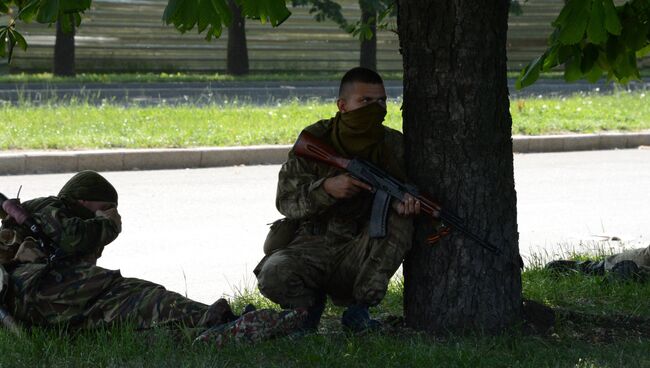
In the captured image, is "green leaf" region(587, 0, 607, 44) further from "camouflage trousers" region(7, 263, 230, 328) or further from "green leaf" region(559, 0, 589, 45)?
"camouflage trousers" region(7, 263, 230, 328)

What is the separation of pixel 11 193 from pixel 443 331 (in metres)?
5.88

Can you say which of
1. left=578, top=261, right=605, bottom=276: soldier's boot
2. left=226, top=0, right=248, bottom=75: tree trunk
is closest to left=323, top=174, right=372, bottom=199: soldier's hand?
left=578, top=261, right=605, bottom=276: soldier's boot

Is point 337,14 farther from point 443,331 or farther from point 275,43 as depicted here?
point 443,331

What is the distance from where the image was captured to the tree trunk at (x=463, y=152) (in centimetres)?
466

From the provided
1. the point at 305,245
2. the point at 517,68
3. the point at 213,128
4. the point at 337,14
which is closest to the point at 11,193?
the point at 213,128

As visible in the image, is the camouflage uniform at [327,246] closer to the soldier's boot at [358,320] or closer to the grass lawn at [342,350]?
the soldier's boot at [358,320]

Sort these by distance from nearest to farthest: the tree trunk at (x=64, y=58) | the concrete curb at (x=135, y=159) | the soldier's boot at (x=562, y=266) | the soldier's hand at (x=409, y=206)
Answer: the soldier's hand at (x=409, y=206) < the soldier's boot at (x=562, y=266) < the concrete curb at (x=135, y=159) < the tree trunk at (x=64, y=58)

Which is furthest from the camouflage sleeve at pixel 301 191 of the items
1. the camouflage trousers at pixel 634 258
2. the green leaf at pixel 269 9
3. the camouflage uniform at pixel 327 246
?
the camouflage trousers at pixel 634 258

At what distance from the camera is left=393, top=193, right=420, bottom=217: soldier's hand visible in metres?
4.55

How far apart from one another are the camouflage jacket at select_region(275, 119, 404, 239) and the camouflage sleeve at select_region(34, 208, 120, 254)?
0.74m

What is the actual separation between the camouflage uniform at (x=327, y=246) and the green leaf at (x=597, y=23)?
1.00 meters

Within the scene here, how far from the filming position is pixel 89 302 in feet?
15.3

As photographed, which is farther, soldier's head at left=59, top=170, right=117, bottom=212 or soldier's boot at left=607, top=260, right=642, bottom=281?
soldier's boot at left=607, top=260, right=642, bottom=281

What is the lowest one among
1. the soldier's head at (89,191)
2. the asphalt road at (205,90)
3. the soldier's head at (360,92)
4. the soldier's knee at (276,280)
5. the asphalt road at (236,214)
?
the asphalt road at (205,90)
